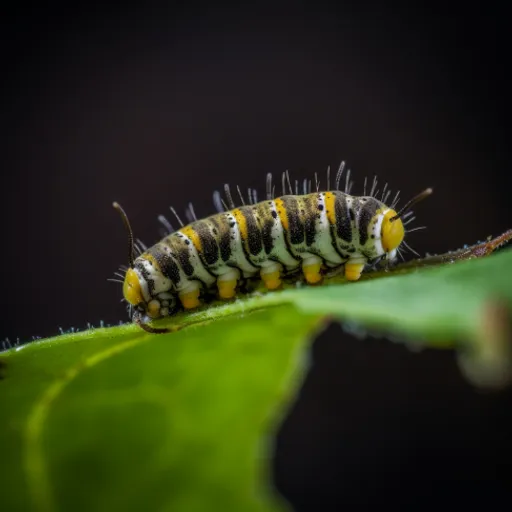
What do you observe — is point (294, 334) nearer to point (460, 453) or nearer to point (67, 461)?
point (67, 461)

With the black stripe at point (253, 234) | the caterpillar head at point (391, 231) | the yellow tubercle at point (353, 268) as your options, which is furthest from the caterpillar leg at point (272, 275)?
the caterpillar head at point (391, 231)

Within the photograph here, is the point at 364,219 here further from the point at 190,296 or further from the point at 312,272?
the point at 190,296

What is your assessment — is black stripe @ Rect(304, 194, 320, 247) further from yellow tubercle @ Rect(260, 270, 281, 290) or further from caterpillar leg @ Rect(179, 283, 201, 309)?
caterpillar leg @ Rect(179, 283, 201, 309)

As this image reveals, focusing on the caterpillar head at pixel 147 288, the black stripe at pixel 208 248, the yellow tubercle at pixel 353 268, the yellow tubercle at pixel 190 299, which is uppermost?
the black stripe at pixel 208 248

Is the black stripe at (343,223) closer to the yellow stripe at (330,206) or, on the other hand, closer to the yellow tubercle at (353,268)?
the yellow stripe at (330,206)

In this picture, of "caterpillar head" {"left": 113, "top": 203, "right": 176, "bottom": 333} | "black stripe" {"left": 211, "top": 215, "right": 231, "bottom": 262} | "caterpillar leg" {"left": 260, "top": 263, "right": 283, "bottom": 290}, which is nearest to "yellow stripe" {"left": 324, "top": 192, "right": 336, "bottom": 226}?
"caterpillar leg" {"left": 260, "top": 263, "right": 283, "bottom": 290}

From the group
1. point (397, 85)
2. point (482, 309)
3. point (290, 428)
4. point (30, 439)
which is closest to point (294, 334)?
point (30, 439)
